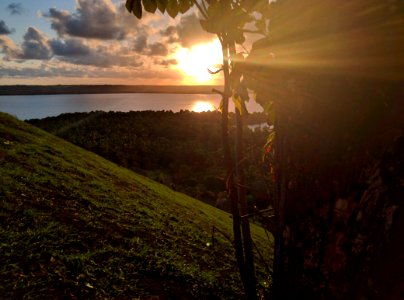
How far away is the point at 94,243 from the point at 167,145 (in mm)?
25234

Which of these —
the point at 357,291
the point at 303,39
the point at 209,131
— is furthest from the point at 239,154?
the point at 209,131

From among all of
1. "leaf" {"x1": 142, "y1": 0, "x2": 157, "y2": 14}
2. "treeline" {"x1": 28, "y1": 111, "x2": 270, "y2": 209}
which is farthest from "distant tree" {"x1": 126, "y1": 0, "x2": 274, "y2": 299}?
"treeline" {"x1": 28, "y1": 111, "x2": 270, "y2": 209}

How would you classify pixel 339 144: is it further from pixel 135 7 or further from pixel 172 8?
pixel 135 7

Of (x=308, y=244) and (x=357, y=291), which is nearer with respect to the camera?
(x=357, y=291)

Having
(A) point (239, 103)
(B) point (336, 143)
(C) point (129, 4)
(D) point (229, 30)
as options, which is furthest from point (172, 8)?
(B) point (336, 143)

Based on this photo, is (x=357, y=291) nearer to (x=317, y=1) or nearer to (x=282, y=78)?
(x=282, y=78)

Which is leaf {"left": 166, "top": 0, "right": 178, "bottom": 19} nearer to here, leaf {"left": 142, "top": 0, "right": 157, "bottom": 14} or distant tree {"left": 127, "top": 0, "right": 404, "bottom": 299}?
leaf {"left": 142, "top": 0, "right": 157, "bottom": 14}

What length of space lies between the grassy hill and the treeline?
8.90m

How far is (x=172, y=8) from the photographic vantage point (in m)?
2.67

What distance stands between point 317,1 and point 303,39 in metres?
0.21

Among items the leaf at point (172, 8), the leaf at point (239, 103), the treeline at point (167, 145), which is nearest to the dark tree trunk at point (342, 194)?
the leaf at point (239, 103)

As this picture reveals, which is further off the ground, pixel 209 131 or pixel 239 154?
pixel 239 154

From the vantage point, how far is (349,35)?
1.91m

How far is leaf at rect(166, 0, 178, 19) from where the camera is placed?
8.70 ft
